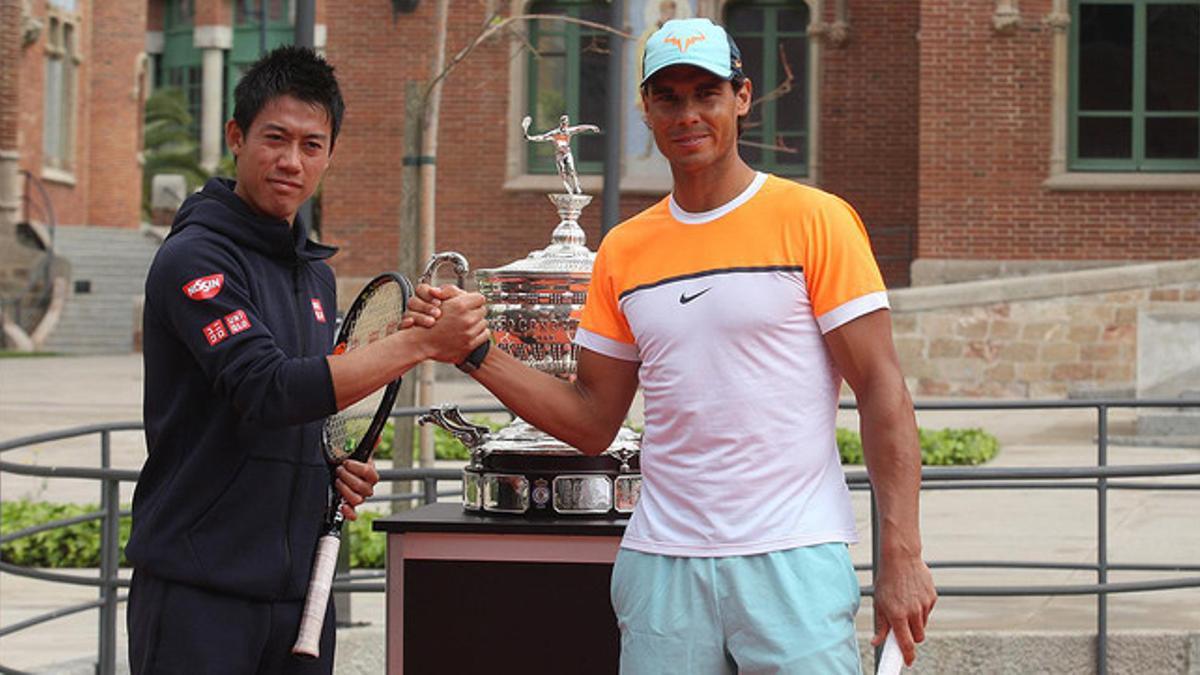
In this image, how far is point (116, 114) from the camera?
52.3m

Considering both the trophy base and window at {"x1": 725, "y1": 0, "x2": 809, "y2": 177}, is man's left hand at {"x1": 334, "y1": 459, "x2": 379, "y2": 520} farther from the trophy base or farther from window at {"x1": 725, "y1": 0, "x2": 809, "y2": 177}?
window at {"x1": 725, "y1": 0, "x2": 809, "y2": 177}

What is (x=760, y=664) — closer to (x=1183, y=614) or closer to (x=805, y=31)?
(x=1183, y=614)

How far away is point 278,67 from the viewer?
4.16 meters

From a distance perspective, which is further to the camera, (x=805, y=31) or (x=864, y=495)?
(x=805, y=31)

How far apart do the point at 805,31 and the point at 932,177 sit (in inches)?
120

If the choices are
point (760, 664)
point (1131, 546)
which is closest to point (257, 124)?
point (760, 664)

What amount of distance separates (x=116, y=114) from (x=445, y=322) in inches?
1960

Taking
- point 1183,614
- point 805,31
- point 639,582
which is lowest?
point 1183,614

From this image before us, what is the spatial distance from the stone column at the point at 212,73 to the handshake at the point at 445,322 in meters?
63.2

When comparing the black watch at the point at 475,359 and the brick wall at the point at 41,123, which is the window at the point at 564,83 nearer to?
the brick wall at the point at 41,123

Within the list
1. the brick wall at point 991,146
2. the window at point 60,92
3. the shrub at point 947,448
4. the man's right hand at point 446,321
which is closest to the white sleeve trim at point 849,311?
the man's right hand at point 446,321

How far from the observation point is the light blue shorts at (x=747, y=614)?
379 centimetres

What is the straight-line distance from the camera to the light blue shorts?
3.79 meters

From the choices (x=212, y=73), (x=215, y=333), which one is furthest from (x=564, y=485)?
(x=212, y=73)
